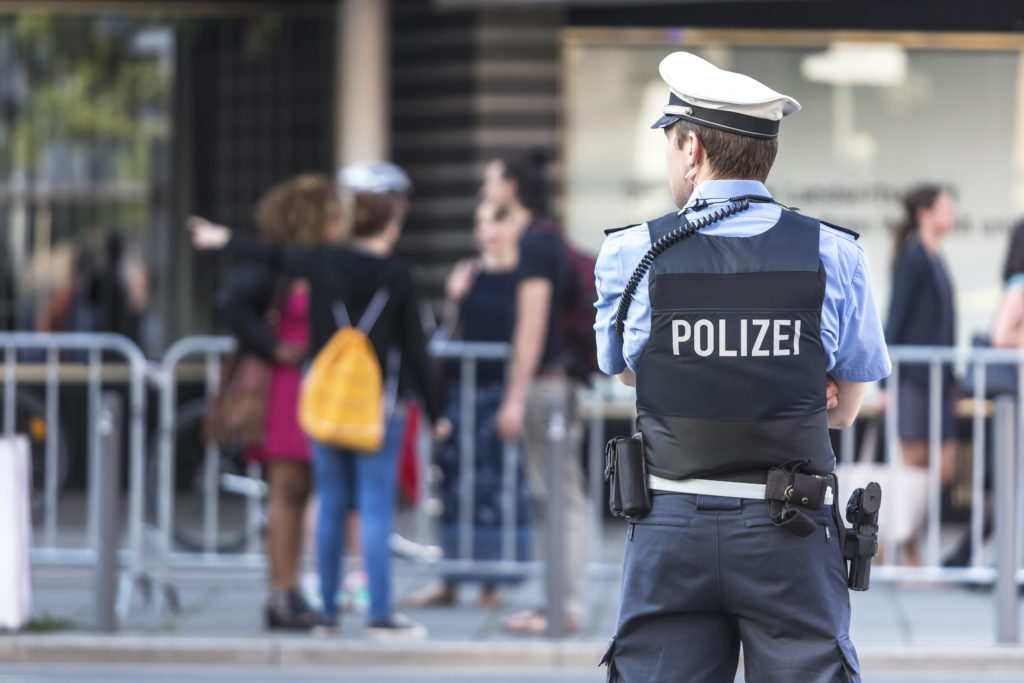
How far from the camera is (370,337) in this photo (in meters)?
6.33

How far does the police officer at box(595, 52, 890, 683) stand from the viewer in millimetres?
3035

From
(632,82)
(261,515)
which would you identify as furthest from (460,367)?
(632,82)

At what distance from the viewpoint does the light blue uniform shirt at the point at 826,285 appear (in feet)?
10.1

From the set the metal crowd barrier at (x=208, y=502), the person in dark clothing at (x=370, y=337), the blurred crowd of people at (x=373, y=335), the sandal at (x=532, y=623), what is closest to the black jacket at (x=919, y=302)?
the blurred crowd of people at (x=373, y=335)

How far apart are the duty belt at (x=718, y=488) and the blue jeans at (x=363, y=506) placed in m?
3.32

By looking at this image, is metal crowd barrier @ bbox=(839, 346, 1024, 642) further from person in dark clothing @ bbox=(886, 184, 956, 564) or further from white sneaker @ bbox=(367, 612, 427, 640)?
white sneaker @ bbox=(367, 612, 427, 640)

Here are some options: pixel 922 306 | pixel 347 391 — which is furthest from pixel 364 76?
pixel 347 391

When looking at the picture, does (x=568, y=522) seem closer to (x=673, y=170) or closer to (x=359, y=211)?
(x=359, y=211)

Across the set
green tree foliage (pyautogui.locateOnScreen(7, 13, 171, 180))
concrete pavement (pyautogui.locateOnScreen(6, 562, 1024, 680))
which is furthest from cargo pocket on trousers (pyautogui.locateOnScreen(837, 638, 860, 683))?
green tree foliage (pyautogui.locateOnScreen(7, 13, 171, 180))

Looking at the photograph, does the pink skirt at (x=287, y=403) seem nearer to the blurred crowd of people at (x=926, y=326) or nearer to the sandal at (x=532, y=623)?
the sandal at (x=532, y=623)

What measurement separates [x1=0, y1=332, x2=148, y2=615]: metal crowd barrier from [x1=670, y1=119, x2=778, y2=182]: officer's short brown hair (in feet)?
13.5

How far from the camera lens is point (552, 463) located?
6.44 meters

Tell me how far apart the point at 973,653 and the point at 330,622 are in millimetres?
2633

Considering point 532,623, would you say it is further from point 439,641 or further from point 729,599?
point 729,599
